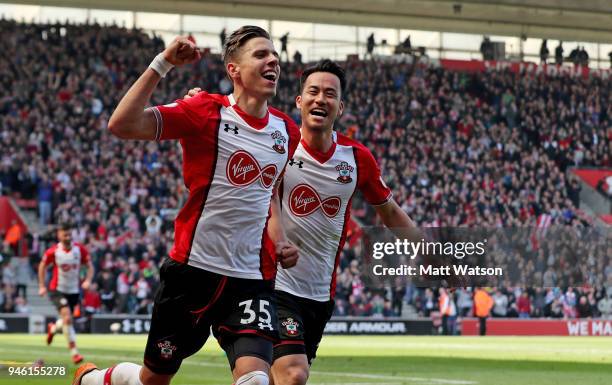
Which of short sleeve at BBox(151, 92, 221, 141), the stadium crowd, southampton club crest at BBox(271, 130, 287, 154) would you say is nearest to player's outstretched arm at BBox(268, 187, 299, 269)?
southampton club crest at BBox(271, 130, 287, 154)

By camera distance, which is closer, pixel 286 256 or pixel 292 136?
pixel 286 256

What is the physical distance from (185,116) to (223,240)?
0.78m

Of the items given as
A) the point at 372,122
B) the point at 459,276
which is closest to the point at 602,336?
the point at 372,122

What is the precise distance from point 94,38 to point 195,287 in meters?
37.4

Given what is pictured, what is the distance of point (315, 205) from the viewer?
863cm

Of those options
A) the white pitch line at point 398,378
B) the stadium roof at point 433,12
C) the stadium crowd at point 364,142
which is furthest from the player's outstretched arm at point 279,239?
the stadium roof at point 433,12

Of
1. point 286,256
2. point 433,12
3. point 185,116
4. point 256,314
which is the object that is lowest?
point 256,314

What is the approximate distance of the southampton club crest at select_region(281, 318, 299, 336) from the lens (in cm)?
823

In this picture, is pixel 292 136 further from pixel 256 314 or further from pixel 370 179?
pixel 370 179

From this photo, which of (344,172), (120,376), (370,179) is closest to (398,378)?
(370,179)

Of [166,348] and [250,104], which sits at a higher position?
[250,104]

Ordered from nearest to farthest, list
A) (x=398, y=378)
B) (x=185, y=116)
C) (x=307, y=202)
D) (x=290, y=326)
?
(x=185, y=116)
(x=290, y=326)
(x=307, y=202)
(x=398, y=378)

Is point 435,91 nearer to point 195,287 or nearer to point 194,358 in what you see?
point 194,358

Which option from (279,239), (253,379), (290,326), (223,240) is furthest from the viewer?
(290,326)
